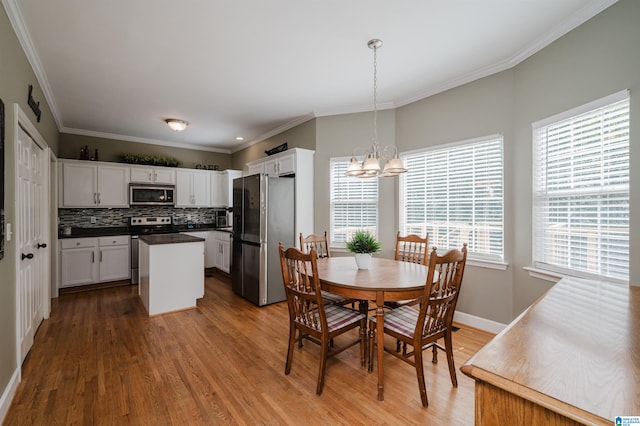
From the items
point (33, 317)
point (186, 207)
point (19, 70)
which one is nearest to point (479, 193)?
point (19, 70)

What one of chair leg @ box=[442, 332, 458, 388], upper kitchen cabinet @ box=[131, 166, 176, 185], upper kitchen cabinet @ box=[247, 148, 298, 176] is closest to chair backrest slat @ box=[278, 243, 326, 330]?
chair leg @ box=[442, 332, 458, 388]

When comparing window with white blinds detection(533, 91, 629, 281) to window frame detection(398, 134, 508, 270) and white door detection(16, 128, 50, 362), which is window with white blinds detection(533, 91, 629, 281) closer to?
window frame detection(398, 134, 508, 270)

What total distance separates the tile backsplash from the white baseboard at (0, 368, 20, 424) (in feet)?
12.3

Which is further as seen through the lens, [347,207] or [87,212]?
[87,212]

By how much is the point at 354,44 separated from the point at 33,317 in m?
4.10

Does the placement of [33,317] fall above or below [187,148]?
below

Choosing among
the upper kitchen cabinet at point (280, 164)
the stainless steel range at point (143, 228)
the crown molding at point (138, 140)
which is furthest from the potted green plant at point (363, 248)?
the crown molding at point (138, 140)

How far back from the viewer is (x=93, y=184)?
16.4 feet

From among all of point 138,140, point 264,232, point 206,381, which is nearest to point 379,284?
point 206,381

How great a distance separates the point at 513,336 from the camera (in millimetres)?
1036

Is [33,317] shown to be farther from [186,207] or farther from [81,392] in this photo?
[186,207]

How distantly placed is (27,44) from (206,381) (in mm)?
3158

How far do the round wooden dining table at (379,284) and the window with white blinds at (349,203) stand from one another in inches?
60.1

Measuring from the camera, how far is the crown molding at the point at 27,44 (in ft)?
6.73
